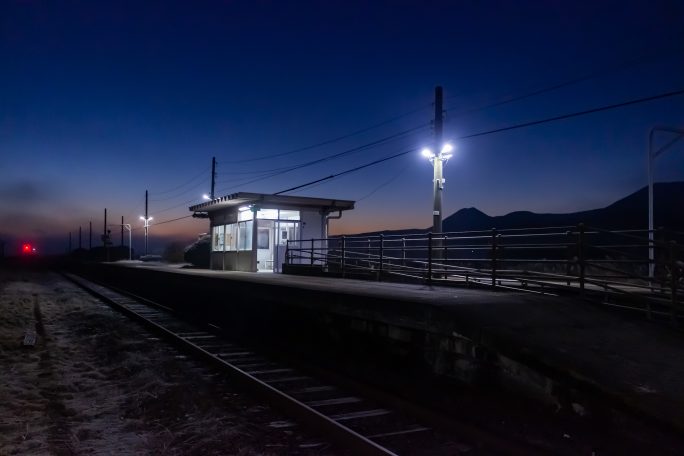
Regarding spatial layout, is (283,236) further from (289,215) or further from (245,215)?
(245,215)

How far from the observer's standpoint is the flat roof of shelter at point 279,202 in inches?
964

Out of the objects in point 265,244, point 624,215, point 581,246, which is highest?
point 624,215

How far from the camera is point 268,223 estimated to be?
25766 millimetres

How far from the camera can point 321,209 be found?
27.1 metres

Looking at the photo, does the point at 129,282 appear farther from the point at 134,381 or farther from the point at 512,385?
the point at 512,385

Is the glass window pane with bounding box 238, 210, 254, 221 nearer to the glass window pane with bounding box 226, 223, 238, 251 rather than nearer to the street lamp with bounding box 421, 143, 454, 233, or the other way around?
the glass window pane with bounding box 226, 223, 238, 251

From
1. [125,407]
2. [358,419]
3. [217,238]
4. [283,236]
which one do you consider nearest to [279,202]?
[283,236]

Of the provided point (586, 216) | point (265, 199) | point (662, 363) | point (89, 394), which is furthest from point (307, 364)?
point (586, 216)

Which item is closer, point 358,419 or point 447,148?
point 358,419

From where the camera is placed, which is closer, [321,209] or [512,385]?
[512,385]

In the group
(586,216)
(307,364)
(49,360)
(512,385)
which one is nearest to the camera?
(512,385)

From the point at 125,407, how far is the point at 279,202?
1844cm

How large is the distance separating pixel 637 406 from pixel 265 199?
68.3 ft

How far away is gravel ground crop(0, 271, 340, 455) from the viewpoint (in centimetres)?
561
